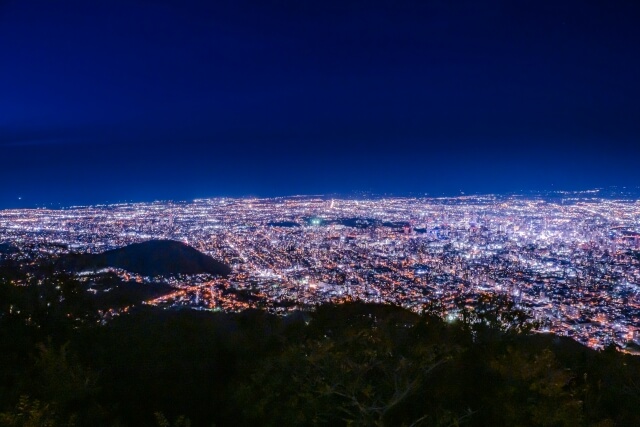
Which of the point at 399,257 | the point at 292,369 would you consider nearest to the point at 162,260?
the point at 399,257

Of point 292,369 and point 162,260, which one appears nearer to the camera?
point 292,369

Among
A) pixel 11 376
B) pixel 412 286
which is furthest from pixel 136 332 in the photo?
pixel 412 286

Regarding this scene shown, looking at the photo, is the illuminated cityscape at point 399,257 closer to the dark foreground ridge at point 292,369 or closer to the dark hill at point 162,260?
the dark hill at point 162,260

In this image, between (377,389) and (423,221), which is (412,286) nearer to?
(377,389)

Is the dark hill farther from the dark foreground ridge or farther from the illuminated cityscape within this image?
the dark foreground ridge

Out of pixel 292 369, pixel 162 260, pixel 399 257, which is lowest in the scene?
pixel 399 257

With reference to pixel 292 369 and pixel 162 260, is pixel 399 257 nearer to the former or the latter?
pixel 162 260
